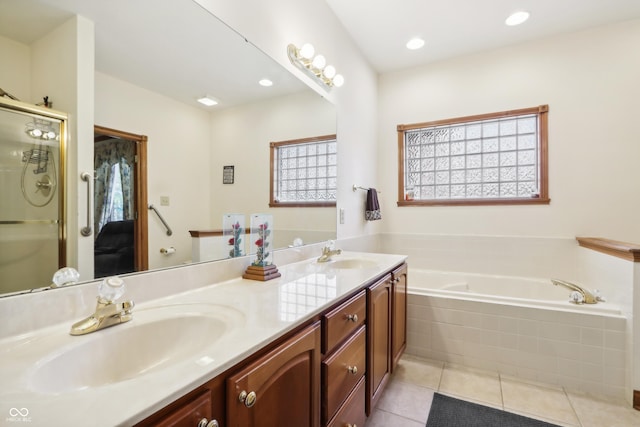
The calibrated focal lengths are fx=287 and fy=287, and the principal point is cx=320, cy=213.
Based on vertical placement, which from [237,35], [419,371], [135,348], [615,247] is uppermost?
[237,35]

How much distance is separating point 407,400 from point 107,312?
5.58 ft

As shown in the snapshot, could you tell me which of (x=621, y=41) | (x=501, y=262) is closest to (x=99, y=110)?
(x=501, y=262)

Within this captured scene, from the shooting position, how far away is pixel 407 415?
5.26 feet

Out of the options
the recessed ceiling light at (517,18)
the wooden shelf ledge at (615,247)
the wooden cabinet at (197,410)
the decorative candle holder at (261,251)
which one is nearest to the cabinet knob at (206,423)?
the wooden cabinet at (197,410)

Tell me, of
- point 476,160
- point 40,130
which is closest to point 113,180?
point 40,130

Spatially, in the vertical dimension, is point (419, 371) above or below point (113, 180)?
below

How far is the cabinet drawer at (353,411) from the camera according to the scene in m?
1.11

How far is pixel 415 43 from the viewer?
2680 millimetres

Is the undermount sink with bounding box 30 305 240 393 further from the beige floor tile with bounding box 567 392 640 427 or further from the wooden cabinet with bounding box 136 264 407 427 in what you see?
the beige floor tile with bounding box 567 392 640 427

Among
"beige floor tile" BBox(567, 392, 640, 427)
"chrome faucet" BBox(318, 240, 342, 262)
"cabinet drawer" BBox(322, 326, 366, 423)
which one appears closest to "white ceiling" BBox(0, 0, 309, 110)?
"chrome faucet" BBox(318, 240, 342, 262)

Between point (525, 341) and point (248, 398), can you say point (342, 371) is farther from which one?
point (525, 341)

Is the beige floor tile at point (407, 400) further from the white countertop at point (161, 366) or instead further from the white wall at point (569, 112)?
the white wall at point (569, 112)

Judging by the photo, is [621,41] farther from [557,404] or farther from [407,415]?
[407,415]

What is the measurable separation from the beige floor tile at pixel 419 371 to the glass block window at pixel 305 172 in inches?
51.7
